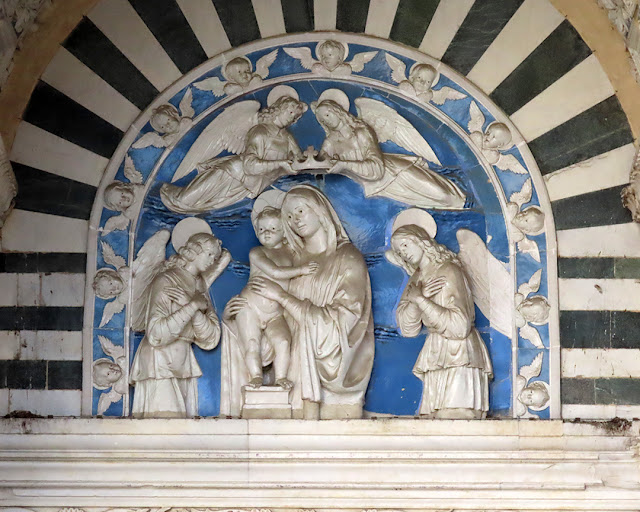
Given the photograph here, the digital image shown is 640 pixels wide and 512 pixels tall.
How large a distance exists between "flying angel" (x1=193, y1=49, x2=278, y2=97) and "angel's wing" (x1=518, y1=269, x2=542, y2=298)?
183 cm

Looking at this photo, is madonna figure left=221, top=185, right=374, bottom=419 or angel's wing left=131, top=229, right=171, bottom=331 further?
angel's wing left=131, top=229, right=171, bottom=331

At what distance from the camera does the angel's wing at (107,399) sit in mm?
7312

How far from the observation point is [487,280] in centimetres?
743

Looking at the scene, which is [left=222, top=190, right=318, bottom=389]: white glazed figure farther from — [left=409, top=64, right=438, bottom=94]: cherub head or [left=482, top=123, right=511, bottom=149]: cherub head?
[left=482, top=123, right=511, bottom=149]: cherub head

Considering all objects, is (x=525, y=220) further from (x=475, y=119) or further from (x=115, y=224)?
(x=115, y=224)

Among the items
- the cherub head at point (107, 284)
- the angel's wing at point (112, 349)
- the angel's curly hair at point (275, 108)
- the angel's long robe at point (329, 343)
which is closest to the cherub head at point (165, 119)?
the angel's curly hair at point (275, 108)

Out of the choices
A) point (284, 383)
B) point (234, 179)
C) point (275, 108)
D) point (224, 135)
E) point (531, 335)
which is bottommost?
point (284, 383)

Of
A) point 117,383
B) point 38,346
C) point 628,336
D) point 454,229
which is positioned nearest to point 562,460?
point 628,336

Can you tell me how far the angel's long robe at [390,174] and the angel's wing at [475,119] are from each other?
0.32 meters

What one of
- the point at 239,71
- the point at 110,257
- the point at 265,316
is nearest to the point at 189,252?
the point at 110,257

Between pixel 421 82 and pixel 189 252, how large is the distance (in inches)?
61.9

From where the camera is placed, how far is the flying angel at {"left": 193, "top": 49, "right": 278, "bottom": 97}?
7.59 m

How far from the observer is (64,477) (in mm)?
7082

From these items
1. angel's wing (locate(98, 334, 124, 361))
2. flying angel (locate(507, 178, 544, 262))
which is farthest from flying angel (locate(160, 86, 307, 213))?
flying angel (locate(507, 178, 544, 262))
